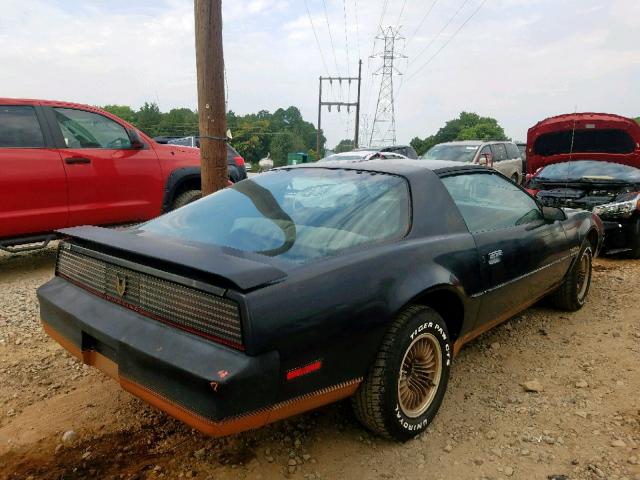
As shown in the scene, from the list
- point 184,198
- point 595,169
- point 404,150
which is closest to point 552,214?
point 595,169

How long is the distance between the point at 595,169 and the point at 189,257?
6789 mm

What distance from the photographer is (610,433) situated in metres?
2.53

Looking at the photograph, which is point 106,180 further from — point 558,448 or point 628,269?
point 628,269

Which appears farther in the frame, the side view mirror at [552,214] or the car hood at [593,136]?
the car hood at [593,136]

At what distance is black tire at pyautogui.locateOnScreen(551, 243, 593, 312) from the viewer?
13.5ft

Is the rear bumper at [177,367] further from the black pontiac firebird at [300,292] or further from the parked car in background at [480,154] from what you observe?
the parked car in background at [480,154]

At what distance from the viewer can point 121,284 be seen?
7.17ft

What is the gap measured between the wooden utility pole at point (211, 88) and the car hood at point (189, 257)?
6.14 feet

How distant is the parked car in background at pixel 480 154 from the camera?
1170 cm

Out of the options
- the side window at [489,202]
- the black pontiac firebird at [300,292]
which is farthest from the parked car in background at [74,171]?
the side window at [489,202]

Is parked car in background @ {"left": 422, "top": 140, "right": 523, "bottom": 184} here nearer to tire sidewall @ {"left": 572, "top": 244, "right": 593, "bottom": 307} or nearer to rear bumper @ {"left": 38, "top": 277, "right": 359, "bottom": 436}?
tire sidewall @ {"left": 572, "top": 244, "right": 593, "bottom": 307}

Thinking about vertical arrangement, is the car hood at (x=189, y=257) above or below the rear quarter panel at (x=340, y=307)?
above

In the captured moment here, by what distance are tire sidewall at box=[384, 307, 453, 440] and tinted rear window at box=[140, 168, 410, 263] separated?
44cm

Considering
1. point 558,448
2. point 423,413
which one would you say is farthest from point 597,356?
point 423,413
